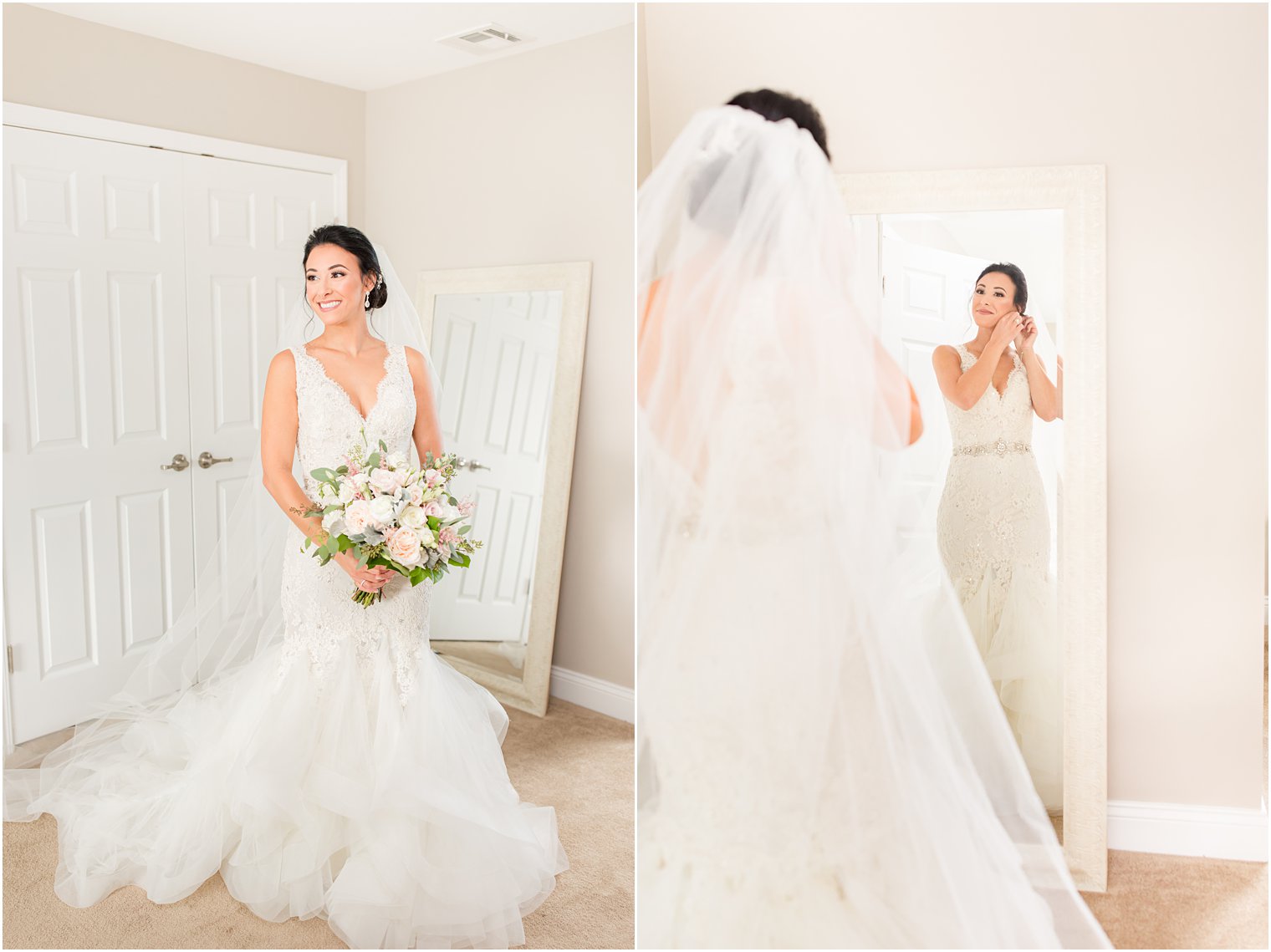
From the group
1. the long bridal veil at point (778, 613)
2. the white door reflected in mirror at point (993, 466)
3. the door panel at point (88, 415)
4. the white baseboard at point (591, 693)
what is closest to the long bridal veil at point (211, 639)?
the door panel at point (88, 415)

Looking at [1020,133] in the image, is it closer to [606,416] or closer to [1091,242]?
[1091,242]

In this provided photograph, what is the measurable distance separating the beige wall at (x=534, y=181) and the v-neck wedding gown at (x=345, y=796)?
14.6 inches

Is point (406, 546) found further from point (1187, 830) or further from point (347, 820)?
point (1187, 830)

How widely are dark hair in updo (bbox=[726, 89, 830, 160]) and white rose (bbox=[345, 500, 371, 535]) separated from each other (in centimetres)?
109

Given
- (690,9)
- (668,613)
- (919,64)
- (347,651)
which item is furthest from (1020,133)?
(347,651)

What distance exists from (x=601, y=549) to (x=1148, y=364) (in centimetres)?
142

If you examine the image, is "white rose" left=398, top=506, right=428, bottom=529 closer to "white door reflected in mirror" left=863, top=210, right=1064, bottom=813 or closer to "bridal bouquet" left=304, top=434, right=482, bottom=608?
"bridal bouquet" left=304, top=434, right=482, bottom=608

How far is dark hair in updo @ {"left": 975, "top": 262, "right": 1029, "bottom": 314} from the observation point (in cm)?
171

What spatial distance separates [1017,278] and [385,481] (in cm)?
135

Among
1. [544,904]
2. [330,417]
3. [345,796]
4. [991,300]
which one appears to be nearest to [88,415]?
[330,417]

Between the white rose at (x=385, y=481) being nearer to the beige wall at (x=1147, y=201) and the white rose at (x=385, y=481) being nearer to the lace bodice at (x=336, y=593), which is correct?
the lace bodice at (x=336, y=593)

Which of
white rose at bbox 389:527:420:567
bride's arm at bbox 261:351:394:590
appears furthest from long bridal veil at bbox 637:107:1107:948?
bride's arm at bbox 261:351:394:590

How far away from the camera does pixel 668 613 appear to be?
1.39 m

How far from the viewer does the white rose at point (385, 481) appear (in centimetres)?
194
